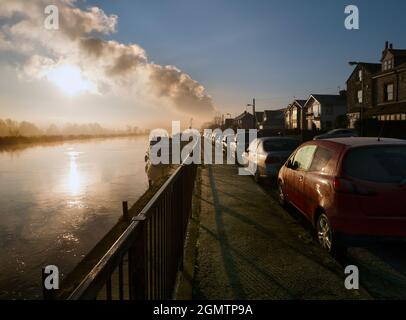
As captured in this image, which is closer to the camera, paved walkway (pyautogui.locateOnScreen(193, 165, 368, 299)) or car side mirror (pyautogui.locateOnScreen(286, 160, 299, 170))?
paved walkway (pyautogui.locateOnScreen(193, 165, 368, 299))

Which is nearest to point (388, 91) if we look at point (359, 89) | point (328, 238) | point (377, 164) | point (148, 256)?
point (359, 89)

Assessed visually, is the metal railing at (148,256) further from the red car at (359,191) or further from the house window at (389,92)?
the house window at (389,92)

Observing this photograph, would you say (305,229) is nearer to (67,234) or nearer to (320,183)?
(320,183)

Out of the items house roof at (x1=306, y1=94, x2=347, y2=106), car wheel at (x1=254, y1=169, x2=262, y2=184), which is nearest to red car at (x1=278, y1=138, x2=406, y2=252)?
car wheel at (x1=254, y1=169, x2=262, y2=184)

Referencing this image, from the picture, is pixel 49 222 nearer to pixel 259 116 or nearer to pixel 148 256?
pixel 148 256

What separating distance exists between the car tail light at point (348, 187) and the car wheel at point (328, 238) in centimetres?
53

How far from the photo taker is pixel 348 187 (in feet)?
13.9

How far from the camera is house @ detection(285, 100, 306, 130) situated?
70031 millimetres

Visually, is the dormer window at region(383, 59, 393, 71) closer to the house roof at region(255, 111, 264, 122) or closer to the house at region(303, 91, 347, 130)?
the house at region(303, 91, 347, 130)

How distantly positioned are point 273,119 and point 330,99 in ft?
106

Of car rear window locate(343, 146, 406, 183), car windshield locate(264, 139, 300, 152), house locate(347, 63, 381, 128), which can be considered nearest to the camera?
car rear window locate(343, 146, 406, 183)

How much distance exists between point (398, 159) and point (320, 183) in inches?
42.3

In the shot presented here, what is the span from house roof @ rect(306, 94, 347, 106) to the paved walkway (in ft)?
186

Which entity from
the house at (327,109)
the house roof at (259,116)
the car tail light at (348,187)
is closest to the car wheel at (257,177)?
the car tail light at (348,187)
